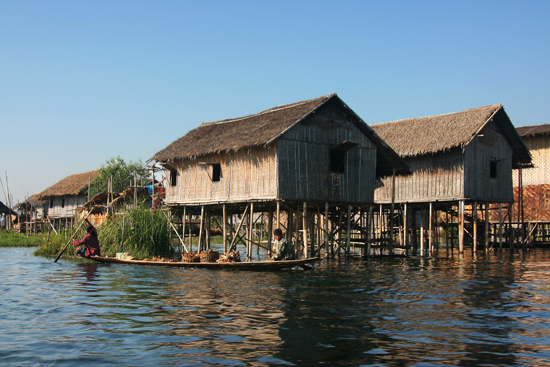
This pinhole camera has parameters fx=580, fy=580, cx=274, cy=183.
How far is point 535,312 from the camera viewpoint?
959 centimetres

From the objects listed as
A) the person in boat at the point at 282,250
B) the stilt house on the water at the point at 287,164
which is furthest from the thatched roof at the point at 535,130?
the person in boat at the point at 282,250

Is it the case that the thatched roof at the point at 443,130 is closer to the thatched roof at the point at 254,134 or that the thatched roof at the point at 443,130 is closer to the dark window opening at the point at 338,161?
the thatched roof at the point at 254,134

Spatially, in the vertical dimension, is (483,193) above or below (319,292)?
above

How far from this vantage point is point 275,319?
8.96m

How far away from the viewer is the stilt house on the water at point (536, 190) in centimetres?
2944

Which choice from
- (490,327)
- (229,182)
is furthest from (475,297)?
(229,182)

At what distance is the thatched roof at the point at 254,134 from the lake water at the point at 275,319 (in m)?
5.33

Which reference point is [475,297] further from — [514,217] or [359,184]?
[514,217]

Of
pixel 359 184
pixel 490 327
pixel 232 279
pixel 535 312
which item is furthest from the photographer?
pixel 359 184

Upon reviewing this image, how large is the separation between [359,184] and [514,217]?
1448cm

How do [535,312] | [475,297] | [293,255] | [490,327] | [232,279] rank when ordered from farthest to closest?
1. [293,255]
2. [232,279]
3. [475,297]
4. [535,312]
5. [490,327]

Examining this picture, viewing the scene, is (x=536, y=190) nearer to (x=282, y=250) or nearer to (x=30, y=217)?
(x=282, y=250)

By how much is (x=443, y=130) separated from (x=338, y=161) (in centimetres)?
617

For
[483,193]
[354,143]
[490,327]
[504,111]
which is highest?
[504,111]
